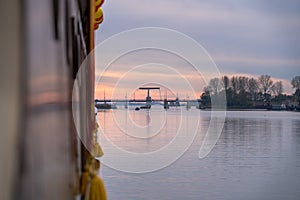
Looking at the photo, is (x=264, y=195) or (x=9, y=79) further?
(x=264, y=195)

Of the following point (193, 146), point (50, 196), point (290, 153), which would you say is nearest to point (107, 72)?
point (50, 196)

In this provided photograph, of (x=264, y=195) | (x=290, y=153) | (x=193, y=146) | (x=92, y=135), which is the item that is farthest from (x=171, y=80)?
(x=193, y=146)

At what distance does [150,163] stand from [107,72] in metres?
3.60

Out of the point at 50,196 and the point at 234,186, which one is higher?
the point at 50,196

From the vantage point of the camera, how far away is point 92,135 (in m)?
2.44

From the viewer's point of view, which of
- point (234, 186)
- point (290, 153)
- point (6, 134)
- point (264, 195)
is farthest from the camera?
point (290, 153)

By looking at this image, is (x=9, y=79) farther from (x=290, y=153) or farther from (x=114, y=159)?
(x=290, y=153)

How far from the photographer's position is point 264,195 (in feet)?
14.4

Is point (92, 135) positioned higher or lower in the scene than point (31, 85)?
lower

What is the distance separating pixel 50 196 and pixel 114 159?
592 cm

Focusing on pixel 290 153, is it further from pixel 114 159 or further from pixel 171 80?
pixel 171 80

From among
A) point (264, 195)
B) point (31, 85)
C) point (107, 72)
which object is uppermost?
point (107, 72)

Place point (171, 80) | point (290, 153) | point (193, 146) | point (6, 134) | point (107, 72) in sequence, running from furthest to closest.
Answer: point (193, 146), point (290, 153), point (171, 80), point (107, 72), point (6, 134)

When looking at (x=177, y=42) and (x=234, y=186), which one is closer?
(x=177, y=42)
